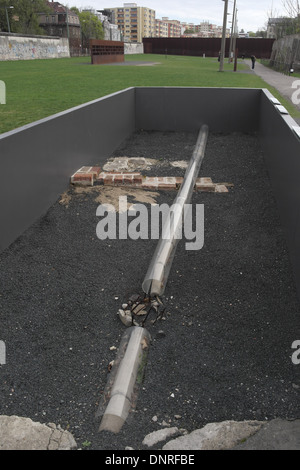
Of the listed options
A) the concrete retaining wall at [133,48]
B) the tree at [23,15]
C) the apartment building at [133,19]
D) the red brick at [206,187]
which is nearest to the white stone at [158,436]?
the red brick at [206,187]

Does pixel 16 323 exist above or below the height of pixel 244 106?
below

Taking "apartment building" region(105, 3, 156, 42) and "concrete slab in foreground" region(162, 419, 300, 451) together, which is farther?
"apartment building" region(105, 3, 156, 42)

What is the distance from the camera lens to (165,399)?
9.35 ft

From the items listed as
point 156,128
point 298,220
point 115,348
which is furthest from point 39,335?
point 156,128

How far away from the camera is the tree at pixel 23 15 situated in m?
64.8

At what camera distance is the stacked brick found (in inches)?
273

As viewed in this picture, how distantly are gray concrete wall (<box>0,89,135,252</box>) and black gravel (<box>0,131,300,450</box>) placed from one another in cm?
29

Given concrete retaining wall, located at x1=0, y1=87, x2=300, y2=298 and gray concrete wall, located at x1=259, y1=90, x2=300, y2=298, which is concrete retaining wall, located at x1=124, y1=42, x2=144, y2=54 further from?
gray concrete wall, located at x1=259, y1=90, x2=300, y2=298

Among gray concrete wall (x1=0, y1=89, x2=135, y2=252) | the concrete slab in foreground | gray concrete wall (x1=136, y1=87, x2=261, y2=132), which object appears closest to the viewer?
the concrete slab in foreground

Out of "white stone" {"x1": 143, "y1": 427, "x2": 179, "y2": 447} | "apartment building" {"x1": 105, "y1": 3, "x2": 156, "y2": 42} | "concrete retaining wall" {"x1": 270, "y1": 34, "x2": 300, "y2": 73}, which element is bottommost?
"white stone" {"x1": 143, "y1": 427, "x2": 179, "y2": 447}

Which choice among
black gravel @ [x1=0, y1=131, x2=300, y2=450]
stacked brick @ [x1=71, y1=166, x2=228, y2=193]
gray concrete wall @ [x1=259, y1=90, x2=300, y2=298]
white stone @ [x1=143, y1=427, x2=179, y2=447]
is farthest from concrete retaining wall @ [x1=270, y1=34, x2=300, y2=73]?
white stone @ [x1=143, y1=427, x2=179, y2=447]
